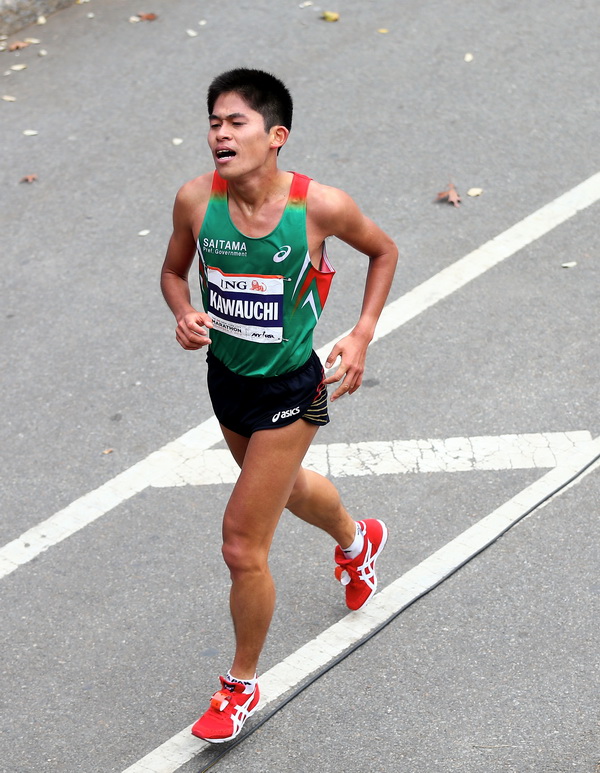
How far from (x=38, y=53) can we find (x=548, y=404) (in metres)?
6.34

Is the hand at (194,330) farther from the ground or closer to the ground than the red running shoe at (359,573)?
farther from the ground

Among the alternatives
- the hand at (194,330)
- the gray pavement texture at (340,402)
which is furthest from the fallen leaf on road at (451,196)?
the hand at (194,330)

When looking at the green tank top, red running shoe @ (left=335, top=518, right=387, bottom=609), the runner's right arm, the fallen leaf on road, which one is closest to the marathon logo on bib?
the green tank top

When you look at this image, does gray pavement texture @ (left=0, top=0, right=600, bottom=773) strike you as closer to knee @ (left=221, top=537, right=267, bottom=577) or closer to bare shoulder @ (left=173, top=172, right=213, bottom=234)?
knee @ (left=221, top=537, right=267, bottom=577)

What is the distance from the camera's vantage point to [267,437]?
3.89 meters

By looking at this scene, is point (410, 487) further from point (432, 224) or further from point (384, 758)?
point (432, 224)

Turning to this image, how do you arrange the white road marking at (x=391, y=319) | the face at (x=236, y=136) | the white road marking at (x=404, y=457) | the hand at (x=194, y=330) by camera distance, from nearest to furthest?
the face at (x=236, y=136) → the hand at (x=194, y=330) → the white road marking at (x=391, y=319) → the white road marking at (x=404, y=457)

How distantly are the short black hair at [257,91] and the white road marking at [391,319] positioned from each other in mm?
2248

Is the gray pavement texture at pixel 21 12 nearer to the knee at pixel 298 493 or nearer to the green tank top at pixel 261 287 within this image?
the green tank top at pixel 261 287

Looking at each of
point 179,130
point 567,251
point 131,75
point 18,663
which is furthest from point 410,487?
point 131,75

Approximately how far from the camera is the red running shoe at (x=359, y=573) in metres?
4.54

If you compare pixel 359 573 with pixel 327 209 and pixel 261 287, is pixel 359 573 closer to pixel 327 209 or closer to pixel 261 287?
pixel 261 287

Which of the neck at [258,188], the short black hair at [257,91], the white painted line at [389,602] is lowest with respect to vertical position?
the white painted line at [389,602]

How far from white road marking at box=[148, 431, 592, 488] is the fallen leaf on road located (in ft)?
7.95
